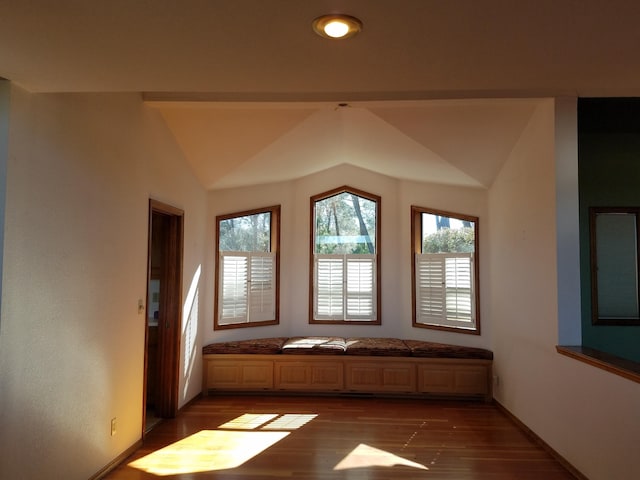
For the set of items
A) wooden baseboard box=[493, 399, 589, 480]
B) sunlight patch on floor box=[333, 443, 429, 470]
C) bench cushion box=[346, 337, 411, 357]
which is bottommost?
sunlight patch on floor box=[333, 443, 429, 470]

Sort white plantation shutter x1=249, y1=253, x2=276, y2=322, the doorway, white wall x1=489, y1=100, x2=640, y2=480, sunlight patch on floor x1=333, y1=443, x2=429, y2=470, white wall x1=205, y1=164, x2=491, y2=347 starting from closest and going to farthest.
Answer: white wall x1=489, y1=100, x2=640, y2=480 → sunlight patch on floor x1=333, y1=443, x2=429, y2=470 → the doorway → white plantation shutter x1=249, y1=253, x2=276, y2=322 → white wall x1=205, y1=164, x2=491, y2=347

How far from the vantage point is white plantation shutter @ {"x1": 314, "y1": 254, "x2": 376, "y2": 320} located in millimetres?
5984

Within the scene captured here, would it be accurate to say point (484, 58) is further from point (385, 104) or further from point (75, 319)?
point (75, 319)

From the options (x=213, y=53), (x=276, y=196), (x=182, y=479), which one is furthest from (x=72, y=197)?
(x=276, y=196)

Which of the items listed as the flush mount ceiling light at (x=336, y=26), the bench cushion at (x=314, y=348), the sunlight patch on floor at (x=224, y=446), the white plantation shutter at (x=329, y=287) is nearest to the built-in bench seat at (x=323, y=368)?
the bench cushion at (x=314, y=348)

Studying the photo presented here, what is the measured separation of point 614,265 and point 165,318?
4.43m

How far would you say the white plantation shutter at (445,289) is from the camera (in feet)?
17.3

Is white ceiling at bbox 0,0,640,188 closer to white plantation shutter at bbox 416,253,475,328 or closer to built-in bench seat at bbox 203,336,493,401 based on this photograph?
white plantation shutter at bbox 416,253,475,328

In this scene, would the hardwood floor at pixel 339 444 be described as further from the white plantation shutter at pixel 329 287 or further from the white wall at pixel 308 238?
the white plantation shutter at pixel 329 287

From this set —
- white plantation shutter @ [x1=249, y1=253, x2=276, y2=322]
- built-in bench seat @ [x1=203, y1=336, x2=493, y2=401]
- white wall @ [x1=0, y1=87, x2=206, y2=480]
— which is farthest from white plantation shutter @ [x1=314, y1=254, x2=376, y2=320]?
white wall @ [x1=0, y1=87, x2=206, y2=480]

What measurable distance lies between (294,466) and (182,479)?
78 centimetres

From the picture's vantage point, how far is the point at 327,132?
455cm

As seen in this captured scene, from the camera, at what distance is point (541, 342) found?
363cm

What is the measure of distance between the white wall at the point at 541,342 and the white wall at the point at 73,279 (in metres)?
3.16
